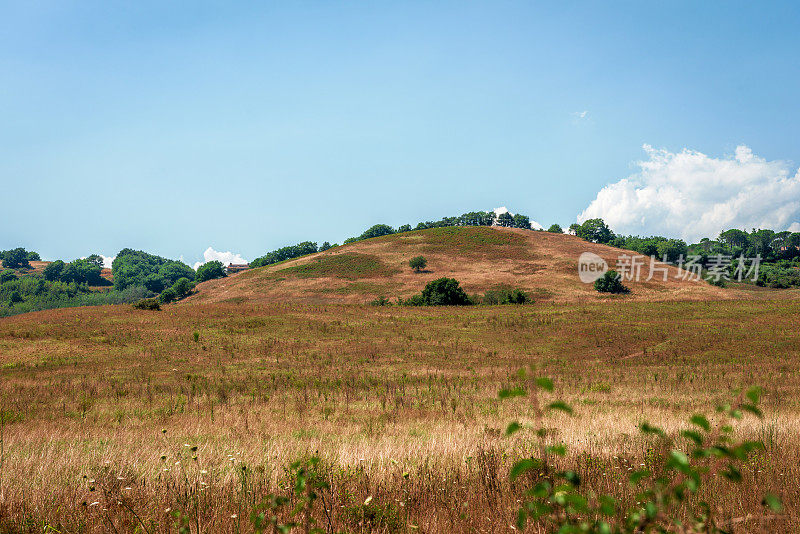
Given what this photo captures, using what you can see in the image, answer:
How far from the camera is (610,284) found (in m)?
77.5

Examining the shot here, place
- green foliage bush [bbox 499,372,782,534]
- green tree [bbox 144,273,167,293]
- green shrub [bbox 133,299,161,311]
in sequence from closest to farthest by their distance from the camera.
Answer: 1. green foliage bush [bbox 499,372,782,534]
2. green shrub [bbox 133,299,161,311]
3. green tree [bbox 144,273,167,293]

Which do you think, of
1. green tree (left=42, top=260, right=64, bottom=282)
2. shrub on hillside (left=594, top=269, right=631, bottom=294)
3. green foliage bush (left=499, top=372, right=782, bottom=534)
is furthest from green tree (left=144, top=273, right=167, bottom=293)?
green foliage bush (left=499, top=372, right=782, bottom=534)

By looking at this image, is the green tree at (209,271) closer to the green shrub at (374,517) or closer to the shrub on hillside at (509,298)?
the shrub on hillside at (509,298)

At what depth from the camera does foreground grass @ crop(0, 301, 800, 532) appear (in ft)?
15.9

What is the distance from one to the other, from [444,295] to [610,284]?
34.9 m

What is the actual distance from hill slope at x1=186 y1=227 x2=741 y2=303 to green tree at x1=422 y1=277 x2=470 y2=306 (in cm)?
1667

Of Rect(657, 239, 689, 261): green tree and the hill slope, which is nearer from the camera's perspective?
the hill slope

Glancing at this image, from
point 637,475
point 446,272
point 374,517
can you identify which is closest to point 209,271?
point 446,272

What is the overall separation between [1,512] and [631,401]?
14392mm

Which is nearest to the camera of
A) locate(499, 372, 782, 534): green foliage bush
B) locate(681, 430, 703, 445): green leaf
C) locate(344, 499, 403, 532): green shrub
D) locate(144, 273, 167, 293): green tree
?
locate(681, 430, 703, 445): green leaf

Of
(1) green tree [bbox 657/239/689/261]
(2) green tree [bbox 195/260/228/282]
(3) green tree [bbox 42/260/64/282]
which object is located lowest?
(3) green tree [bbox 42/260/64/282]

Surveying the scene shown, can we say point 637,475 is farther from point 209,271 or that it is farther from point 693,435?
point 209,271

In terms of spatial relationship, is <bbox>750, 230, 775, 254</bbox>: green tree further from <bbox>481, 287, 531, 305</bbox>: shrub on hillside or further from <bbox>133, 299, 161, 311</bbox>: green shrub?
<bbox>133, 299, 161, 311</bbox>: green shrub

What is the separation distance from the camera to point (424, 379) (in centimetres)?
1916
